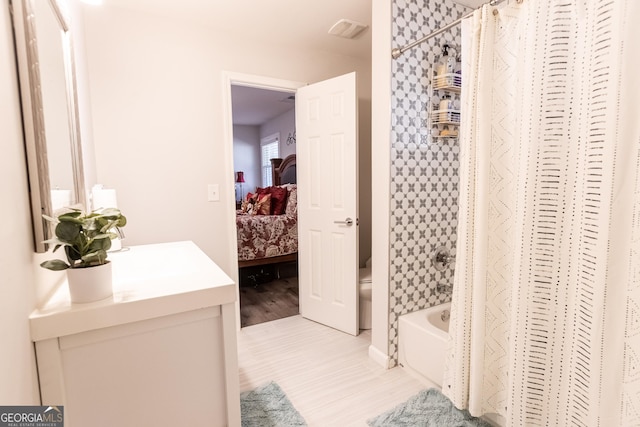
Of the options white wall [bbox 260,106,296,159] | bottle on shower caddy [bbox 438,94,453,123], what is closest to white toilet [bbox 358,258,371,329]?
bottle on shower caddy [bbox 438,94,453,123]

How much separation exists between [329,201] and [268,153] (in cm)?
468

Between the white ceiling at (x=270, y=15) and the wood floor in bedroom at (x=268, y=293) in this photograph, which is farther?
the wood floor in bedroom at (x=268, y=293)

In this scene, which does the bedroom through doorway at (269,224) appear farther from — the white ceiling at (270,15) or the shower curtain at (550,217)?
the shower curtain at (550,217)

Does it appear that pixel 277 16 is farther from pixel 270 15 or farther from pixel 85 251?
pixel 85 251

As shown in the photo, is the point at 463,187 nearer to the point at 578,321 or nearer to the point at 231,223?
the point at 578,321

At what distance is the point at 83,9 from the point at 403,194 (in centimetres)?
234

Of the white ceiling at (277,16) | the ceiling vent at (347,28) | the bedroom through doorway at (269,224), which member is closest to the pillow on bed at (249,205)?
the bedroom through doorway at (269,224)

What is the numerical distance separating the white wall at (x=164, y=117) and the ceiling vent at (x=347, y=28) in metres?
0.52

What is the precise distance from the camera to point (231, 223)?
102 inches

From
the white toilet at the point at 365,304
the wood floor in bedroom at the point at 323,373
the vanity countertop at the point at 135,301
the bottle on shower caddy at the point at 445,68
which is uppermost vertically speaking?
the bottle on shower caddy at the point at 445,68

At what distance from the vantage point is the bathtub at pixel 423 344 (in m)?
1.86

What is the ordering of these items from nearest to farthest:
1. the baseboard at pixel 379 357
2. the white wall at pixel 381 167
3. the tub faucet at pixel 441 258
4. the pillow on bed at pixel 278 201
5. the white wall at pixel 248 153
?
the white wall at pixel 381 167, the baseboard at pixel 379 357, the tub faucet at pixel 441 258, the pillow on bed at pixel 278 201, the white wall at pixel 248 153

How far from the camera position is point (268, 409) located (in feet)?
5.74

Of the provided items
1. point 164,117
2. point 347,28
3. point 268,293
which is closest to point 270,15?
point 347,28
